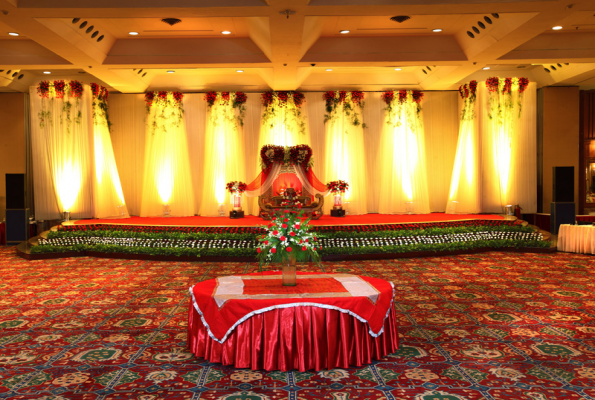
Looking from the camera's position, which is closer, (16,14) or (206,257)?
(16,14)

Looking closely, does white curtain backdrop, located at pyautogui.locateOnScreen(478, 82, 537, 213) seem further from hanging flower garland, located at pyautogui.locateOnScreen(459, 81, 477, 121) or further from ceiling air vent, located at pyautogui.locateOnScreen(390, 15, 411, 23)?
ceiling air vent, located at pyautogui.locateOnScreen(390, 15, 411, 23)

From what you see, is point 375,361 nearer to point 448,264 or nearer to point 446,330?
point 446,330

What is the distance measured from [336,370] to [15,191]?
987 cm

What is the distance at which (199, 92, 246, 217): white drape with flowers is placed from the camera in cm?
1311

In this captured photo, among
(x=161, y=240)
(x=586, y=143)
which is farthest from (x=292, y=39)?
(x=586, y=143)

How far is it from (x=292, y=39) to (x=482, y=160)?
21.6 feet

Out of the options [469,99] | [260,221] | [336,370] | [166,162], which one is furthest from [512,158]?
[336,370]

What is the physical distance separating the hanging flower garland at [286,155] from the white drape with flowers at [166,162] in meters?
2.27

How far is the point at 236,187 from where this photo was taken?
41.3 ft

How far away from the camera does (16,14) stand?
7113 mm

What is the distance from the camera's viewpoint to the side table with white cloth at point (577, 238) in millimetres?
9531

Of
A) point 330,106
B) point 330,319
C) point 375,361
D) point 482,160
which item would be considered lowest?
point 375,361

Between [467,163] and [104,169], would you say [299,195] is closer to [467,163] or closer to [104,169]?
[467,163]

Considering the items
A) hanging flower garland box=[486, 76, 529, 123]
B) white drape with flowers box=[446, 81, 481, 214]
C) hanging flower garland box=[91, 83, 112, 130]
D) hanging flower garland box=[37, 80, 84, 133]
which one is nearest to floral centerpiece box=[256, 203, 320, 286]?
hanging flower garland box=[37, 80, 84, 133]
